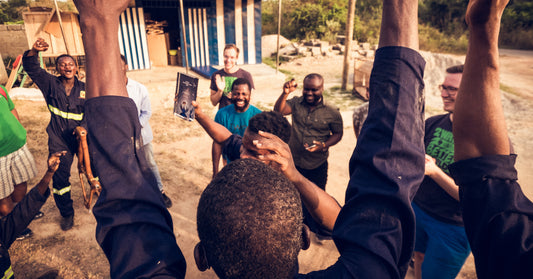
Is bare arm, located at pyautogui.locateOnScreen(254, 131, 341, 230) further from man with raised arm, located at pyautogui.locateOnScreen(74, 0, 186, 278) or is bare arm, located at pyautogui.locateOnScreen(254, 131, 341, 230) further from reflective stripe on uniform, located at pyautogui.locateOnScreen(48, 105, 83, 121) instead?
reflective stripe on uniform, located at pyautogui.locateOnScreen(48, 105, 83, 121)

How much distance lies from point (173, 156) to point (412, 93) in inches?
203

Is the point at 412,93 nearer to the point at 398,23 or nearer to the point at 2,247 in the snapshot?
the point at 398,23

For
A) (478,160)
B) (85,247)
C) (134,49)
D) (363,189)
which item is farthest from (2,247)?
(134,49)

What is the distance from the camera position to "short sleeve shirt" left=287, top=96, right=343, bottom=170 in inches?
128

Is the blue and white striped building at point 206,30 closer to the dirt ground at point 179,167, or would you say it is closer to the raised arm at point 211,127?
the dirt ground at point 179,167

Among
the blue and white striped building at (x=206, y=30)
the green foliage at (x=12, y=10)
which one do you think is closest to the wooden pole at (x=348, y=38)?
the blue and white striped building at (x=206, y=30)

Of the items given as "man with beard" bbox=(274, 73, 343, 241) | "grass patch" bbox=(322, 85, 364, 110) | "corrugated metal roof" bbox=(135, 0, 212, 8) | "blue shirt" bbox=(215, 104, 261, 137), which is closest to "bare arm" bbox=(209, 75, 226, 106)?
"blue shirt" bbox=(215, 104, 261, 137)

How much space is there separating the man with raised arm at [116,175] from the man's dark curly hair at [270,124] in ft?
3.87

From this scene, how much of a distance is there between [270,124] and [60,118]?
280cm

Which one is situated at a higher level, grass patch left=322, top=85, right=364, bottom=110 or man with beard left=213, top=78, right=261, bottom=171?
man with beard left=213, top=78, right=261, bottom=171

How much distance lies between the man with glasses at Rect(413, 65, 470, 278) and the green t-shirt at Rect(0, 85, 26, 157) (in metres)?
3.79

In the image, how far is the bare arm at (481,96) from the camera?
0.60 meters

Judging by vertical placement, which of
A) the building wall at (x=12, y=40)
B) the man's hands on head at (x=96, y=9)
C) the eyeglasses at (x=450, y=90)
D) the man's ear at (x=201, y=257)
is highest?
the building wall at (x=12, y=40)

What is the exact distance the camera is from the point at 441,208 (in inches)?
85.6
